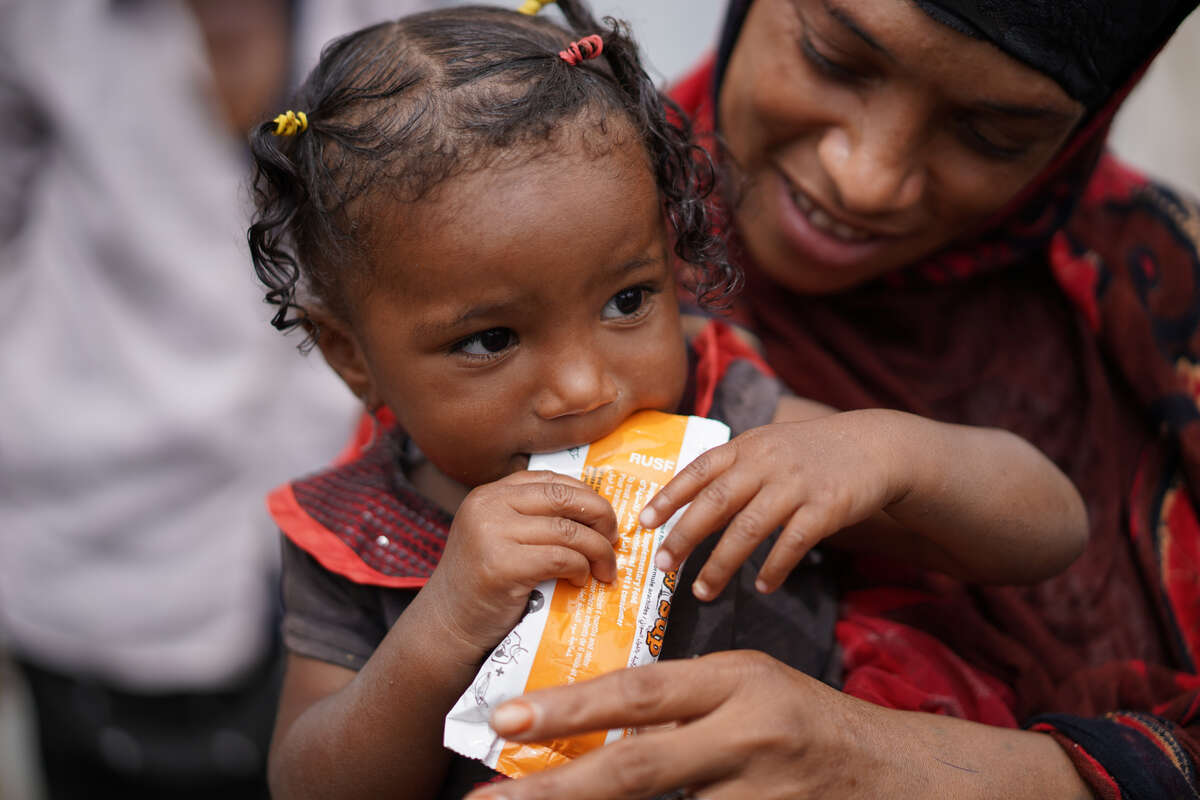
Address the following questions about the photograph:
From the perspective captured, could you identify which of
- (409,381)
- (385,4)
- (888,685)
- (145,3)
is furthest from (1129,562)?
(145,3)

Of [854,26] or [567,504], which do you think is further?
[854,26]

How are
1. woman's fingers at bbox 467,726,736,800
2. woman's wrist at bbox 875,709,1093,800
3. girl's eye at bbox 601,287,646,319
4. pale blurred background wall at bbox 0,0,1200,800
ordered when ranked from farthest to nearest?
pale blurred background wall at bbox 0,0,1200,800, girl's eye at bbox 601,287,646,319, woman's wrist at bbox 875,709,1093,800, woman's fingers at bbox 467,726,736,800

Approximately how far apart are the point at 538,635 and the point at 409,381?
0.38 metres

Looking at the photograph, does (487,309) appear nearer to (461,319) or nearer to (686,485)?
(461,319)

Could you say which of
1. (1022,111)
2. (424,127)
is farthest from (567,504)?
(1022,111)

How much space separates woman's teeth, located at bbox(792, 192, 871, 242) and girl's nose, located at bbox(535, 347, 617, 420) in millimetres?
605

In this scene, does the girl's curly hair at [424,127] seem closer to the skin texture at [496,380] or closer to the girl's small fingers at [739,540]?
the skin texture at [496,380]

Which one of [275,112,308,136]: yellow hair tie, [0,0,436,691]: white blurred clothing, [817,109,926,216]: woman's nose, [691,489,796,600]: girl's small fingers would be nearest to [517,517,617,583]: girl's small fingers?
[691,489,796,600]: girl's small fingers

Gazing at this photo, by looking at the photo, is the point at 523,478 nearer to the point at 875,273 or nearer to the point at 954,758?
the point at 954,758

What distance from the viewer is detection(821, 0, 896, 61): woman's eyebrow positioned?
133 cm

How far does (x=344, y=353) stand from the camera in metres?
1.37

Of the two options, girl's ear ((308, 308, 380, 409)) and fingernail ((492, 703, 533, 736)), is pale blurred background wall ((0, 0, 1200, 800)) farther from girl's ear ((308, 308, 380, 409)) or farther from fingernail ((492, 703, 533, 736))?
fingernail ((492, 703, 533, 736))

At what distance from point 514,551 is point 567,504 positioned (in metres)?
0.08

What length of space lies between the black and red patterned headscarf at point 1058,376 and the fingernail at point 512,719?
0.63 m
